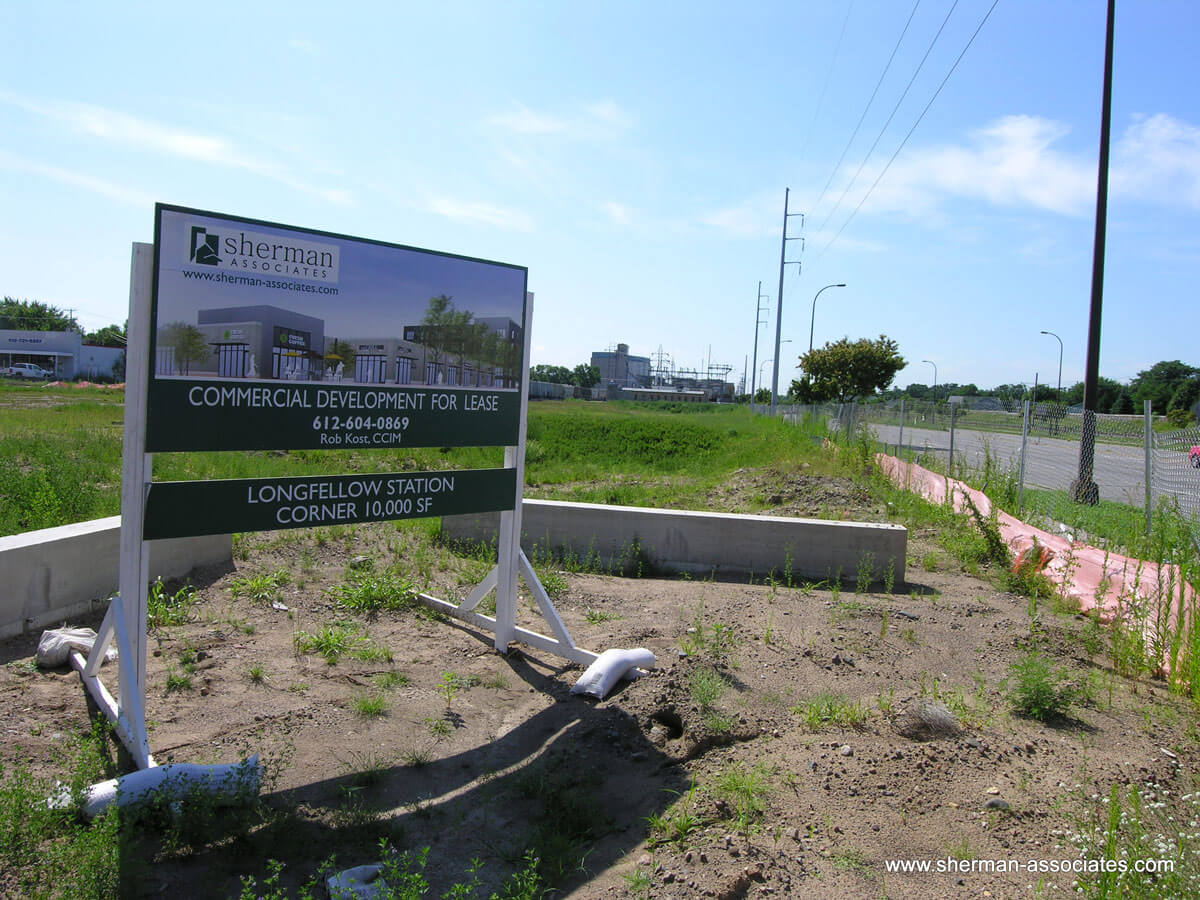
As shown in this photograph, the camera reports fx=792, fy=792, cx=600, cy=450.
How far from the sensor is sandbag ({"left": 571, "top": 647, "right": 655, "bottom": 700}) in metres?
4.95

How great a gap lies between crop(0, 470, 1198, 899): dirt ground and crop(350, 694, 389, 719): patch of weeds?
0.02 meters

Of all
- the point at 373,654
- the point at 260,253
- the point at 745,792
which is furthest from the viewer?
the point at 373,654

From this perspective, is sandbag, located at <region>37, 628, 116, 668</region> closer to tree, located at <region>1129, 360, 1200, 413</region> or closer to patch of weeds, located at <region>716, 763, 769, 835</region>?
patch of weeds, located at <region>716, 763, 769, 835</region>

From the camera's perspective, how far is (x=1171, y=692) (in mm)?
5086

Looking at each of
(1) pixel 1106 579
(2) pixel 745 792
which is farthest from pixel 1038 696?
(1) pixel 1106 579

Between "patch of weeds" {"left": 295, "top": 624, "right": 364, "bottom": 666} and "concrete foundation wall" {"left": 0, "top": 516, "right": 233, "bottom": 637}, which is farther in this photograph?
"patch of weeds" {"left": 295, "top": 624, "right": 364, "bottom": 666}

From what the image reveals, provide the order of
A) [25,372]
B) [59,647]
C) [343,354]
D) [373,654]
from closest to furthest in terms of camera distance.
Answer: [343,354] < [59,647] < [373,654] < [25,372]

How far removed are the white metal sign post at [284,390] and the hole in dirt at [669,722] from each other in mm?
885

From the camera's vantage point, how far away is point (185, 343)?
402cm

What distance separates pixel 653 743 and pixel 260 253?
3.38m

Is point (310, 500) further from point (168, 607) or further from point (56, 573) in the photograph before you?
point (56, 573)

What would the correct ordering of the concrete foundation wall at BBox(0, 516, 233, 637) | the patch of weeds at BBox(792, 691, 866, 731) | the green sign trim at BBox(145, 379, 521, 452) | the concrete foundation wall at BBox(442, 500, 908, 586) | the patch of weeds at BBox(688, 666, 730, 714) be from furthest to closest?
the concrete foundation wall at BBox(442, 500, 908, 586) → the concrete foundation wall at BBox(0, 516, 233, 637) → the patch of weeds at BBox(688, 666, 730, 714) → the patch of weeds at BBox(792, 691, 866, 731) → the green sign trim at BBox(145, 379, 521, 452)

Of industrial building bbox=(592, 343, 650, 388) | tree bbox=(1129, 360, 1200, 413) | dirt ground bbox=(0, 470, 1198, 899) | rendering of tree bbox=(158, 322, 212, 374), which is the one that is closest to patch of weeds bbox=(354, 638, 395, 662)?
dirt ground bbox=(0, 470, 1198, 899)

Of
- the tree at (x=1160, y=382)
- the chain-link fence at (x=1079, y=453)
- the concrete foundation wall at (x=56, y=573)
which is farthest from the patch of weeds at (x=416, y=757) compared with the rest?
the tree at (x=1160, y=382)
